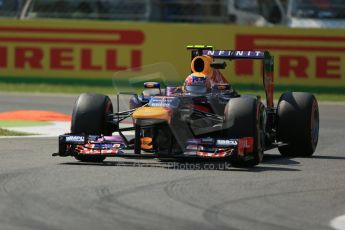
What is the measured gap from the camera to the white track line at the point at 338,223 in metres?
7.72

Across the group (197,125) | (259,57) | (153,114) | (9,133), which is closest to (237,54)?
(259,57)

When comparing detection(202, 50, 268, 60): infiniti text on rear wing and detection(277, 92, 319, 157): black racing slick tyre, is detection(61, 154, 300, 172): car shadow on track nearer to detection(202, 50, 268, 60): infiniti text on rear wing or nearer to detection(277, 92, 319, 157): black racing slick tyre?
detection(277, 92, 319, 157): black racing slick tyre

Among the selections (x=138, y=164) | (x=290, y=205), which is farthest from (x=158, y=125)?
(x=290, y=205)

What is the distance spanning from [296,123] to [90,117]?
2.67 metres

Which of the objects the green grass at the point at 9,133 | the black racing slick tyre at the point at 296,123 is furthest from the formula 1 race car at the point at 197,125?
the green grass at the point at 9,133

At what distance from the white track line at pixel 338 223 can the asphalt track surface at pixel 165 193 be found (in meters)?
0.05

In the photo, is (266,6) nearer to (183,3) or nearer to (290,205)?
(183,3)

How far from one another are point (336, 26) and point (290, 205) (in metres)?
17.0

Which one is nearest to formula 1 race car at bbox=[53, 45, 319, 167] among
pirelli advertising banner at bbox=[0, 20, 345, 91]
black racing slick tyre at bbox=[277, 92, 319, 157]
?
black racing slick tyre at bbox=[277, 92, 319, 157]

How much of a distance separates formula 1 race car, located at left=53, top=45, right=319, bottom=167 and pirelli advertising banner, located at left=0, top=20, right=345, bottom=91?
11174 mm

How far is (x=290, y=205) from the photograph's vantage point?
8.71 m

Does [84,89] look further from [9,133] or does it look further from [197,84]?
[197,84]

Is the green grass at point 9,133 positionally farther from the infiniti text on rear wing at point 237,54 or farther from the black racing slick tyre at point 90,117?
the infiniti text on rear wing at point 237,54

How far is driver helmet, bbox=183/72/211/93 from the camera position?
12680 mm
